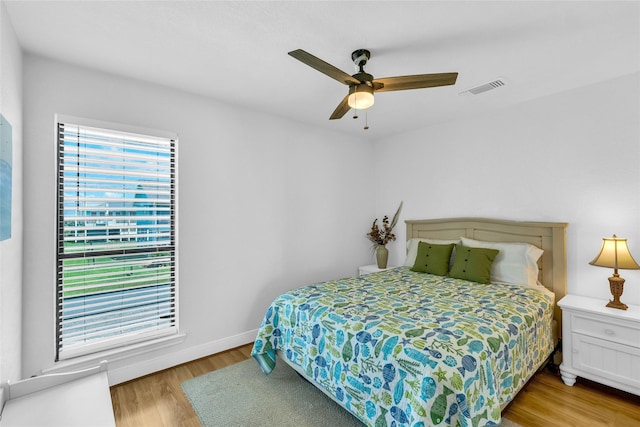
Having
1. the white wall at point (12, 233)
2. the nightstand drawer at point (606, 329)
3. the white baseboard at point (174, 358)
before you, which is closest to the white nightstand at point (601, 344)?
the nightstand drawer at point (606, 329)

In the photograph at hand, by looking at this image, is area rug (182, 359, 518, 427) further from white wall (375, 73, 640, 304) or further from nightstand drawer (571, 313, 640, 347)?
white wall (375, 73, 640, 304)

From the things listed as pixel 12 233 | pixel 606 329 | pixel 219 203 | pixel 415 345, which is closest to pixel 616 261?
pixel 606 329

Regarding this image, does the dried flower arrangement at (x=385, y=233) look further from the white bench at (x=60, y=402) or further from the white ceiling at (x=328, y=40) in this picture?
the white bench at (x=60, y=402)

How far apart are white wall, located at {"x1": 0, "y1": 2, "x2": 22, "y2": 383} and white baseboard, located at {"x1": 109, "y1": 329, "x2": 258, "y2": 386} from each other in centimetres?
66

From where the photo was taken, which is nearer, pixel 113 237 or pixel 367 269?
pixel 113 237

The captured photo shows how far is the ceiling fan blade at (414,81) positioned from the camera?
6.13ft

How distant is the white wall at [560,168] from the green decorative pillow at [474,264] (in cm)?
61

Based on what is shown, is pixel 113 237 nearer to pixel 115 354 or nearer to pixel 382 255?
pixel 115 354

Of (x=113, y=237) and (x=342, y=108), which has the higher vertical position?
(x=342, y=108)

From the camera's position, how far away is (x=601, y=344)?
2275mm

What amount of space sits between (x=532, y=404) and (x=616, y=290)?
1154 mm

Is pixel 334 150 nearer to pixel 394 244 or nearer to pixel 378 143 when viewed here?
pixel 378 143

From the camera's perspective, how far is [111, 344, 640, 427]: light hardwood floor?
200cm

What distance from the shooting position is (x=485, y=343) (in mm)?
1680
